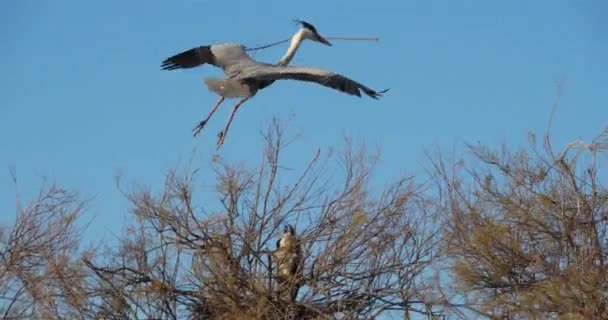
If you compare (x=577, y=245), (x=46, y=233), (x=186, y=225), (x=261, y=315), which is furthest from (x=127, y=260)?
(x=577, y=245)

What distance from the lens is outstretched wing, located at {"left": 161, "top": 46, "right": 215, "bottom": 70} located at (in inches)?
595

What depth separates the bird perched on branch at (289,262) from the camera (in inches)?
441

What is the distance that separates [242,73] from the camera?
48.5 feet

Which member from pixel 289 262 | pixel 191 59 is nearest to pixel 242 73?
pixel 191 59

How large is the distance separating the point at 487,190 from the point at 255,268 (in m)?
5.79

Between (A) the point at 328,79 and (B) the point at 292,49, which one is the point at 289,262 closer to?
(A) the point at 328,79

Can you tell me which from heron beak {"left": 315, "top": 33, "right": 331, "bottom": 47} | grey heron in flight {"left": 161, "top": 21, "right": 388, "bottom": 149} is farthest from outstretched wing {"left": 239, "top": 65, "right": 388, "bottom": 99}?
heron beak {"left": 315, "top": 33, "right": 331, "bottom": 47}

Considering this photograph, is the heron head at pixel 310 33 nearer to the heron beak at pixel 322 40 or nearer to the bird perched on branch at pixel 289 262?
the heron beak at pixel 322 40

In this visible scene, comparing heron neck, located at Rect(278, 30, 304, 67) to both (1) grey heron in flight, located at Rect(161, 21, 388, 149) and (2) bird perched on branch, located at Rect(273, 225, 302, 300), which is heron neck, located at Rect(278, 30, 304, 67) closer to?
(1) grey heron in flight, located at Rect(161, 21, 388, 149)

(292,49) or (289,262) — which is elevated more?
(292,49)

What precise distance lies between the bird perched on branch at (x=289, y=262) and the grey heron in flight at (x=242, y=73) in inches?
87.1

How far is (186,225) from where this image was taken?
37.1 feet

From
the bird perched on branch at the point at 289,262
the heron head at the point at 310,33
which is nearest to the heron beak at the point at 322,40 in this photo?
the heron head at the point at 310,33

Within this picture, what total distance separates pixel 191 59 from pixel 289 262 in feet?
14.6
